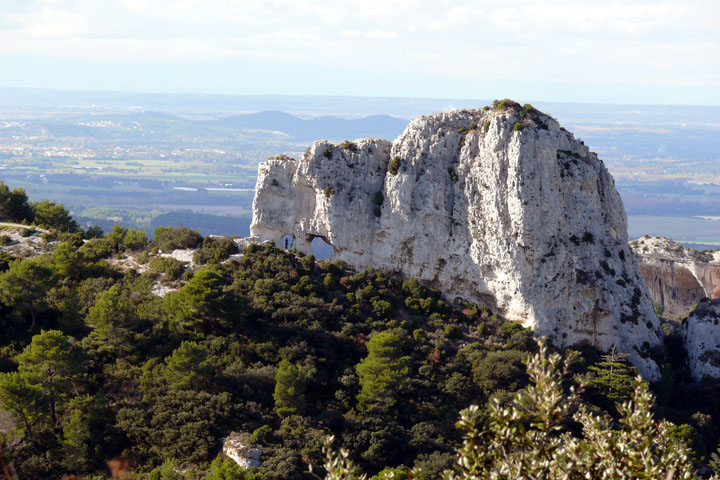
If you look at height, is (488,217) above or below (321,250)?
above

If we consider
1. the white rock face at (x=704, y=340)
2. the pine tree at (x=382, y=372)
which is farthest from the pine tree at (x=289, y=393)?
the white rock face at (x=704, y=340)

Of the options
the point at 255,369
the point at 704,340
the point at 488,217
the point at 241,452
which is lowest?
the point at 241,452

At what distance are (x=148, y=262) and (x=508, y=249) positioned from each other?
81.6 feet

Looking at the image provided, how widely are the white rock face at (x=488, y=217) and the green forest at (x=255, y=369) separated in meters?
1.77

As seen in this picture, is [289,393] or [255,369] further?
[255,369]

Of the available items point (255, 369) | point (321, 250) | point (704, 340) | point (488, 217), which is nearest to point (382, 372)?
point (255, 369)

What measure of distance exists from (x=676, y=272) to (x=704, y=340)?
555 inches

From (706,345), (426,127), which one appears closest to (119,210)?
(426,127)

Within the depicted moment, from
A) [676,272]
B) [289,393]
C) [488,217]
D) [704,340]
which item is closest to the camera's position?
[289,393]

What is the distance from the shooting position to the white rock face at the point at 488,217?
1649 inches

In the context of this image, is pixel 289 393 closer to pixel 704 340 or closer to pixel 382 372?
pixel 382 372

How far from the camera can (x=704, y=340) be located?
149 ft

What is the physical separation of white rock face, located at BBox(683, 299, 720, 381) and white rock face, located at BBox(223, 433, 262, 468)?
3176cm

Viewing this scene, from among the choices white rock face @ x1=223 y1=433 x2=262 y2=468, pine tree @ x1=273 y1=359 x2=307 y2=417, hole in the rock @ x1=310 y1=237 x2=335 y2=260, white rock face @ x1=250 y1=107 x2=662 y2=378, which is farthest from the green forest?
hole in the rock @ x1=310 y1=237 x2=335 y2=260
